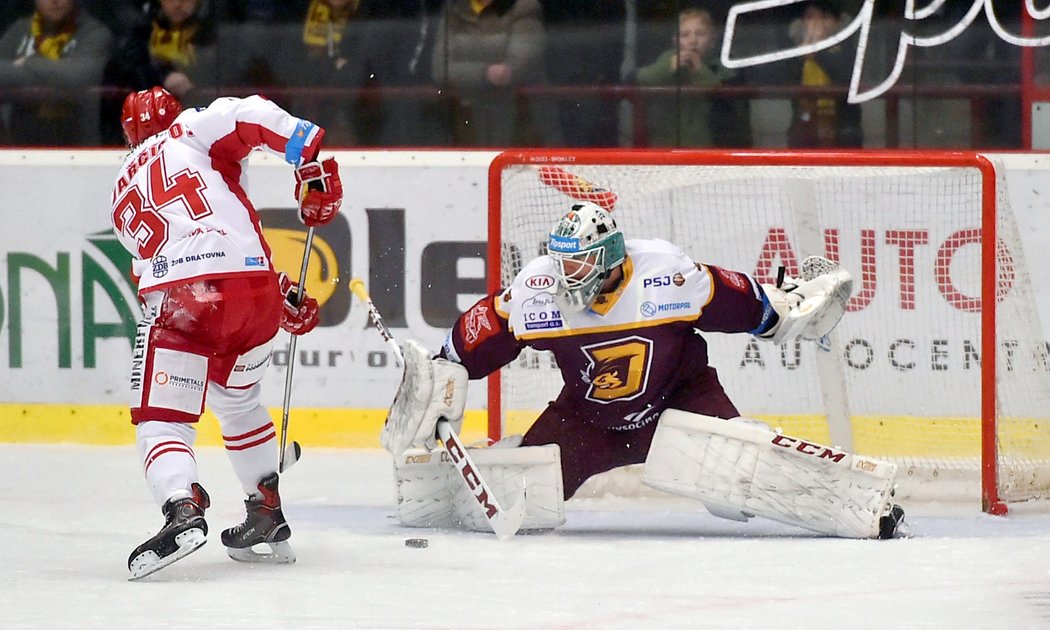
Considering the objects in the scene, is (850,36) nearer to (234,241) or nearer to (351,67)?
(351,67)

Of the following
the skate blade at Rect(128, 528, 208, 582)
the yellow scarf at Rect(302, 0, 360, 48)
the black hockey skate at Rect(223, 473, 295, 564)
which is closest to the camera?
the skate blade at Rect(128, 528, 208, 582)

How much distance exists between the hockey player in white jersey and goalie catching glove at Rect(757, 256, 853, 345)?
1135 mm

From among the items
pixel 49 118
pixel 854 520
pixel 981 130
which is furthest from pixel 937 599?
pixel 49 118

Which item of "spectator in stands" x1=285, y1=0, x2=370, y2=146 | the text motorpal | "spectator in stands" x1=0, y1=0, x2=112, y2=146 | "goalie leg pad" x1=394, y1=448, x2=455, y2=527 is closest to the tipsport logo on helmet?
"goalie leg pad" x1=394, y1=448, x2=455, y2=527

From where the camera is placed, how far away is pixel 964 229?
16.1 feet

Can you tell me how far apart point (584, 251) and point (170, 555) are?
3.75 feet

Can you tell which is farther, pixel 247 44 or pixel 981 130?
pixel 247 44

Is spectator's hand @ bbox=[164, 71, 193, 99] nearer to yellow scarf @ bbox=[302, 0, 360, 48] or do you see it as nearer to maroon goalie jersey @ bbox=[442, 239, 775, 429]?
yellow scarf @ bbox=[302, 0, 360, 48]

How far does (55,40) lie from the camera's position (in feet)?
19.4

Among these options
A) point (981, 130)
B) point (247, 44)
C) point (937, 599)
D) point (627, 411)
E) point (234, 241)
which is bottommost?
point (937, 599)

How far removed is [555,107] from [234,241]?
2241 millimetres

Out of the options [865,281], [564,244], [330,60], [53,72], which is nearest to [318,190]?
[564,244]

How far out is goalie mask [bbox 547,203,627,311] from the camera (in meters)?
3.79

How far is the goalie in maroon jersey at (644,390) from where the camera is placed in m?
3.88
